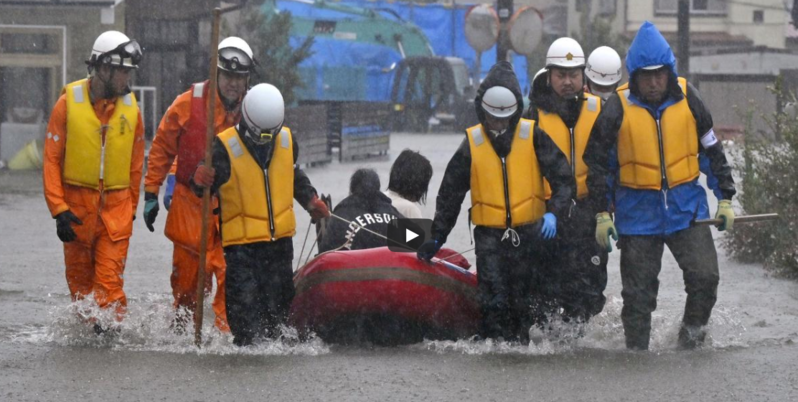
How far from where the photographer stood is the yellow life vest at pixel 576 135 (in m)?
8.40

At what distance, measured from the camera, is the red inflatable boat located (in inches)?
317

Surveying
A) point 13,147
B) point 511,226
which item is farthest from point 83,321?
point 13,147

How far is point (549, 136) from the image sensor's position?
8055mm

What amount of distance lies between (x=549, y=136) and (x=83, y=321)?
2.83 m

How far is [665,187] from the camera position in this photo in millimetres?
7988

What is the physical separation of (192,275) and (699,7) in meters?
40.2

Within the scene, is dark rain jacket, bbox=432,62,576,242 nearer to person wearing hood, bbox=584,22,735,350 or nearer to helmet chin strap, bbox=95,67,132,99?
person wearing hood, bbox=584,22,735,350

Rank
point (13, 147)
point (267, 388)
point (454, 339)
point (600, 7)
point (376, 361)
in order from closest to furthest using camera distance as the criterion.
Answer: point (267, 388) < point (376, 361) < point (454, 339) < point (13, 147) < point (600, 7)

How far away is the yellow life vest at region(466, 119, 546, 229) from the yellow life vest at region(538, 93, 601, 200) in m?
0.43

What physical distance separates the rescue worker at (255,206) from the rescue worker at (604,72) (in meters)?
2.15

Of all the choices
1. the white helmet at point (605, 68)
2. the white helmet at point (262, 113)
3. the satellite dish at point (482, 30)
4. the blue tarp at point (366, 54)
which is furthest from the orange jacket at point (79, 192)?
the blue tarp at point (366, 54)

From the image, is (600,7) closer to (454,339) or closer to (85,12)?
(85,12)

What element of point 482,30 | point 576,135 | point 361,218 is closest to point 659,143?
point 576,135
